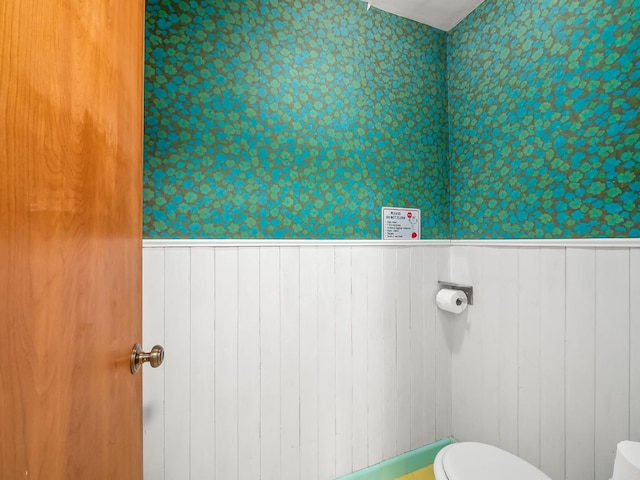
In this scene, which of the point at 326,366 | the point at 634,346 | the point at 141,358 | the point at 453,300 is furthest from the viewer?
the point at 453,300

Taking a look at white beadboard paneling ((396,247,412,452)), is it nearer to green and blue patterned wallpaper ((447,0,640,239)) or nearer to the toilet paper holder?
the toilet paper holder

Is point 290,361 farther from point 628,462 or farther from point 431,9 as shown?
point 431,9

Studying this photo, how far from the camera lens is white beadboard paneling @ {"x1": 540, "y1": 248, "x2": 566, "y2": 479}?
45.8 inches

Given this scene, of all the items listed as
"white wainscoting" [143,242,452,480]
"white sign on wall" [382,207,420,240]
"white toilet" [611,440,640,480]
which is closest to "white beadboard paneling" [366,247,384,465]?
"white wainscoting" [143,242,452,480]

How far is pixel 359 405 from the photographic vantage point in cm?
140

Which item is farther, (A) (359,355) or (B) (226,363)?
(A) (359,355)

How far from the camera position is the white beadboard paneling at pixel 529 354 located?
1242 mm

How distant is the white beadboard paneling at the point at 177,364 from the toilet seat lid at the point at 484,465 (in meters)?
0.97

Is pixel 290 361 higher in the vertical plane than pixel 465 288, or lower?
lower

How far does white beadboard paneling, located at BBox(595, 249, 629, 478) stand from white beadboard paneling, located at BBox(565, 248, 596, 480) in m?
0.02

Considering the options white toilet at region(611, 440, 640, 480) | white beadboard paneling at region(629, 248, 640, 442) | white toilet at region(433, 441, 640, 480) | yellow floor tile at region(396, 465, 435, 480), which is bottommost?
yellow floor tile at region(396, 465, 435, 480)

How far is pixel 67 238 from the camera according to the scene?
1.45 feet

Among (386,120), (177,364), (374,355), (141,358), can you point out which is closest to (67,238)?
(141,358)

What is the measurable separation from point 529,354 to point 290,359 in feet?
3.35
